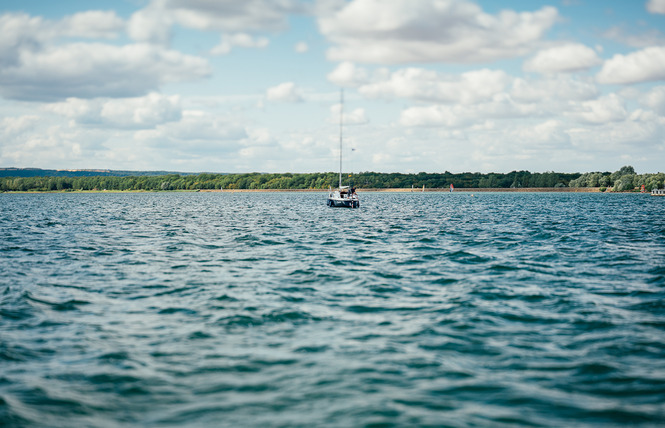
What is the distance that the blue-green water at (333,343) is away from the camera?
930 centimetres

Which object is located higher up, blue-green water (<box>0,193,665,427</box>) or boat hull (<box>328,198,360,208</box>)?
boat hull (<box>328,198,360,208</box>)

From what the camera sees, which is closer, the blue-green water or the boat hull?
the blue-green water

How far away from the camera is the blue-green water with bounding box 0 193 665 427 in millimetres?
9305

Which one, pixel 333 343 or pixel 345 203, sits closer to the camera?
pixel 333 343

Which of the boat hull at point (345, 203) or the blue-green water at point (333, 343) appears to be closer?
the blue-green water at point (333, 343)

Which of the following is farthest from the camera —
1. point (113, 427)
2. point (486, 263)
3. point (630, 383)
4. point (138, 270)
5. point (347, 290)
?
point (486, 263)

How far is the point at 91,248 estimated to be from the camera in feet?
114

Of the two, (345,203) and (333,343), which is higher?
(345,203)

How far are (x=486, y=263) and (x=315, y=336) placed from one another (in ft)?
53.1

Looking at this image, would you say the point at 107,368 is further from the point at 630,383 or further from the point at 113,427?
the point at 630,383

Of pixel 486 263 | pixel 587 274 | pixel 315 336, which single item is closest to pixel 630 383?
pixel 315 336

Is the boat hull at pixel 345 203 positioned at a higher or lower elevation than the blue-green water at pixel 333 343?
higher

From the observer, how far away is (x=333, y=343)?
13.2 meters

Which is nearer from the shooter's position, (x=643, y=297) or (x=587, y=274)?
(x=643, y=297)
